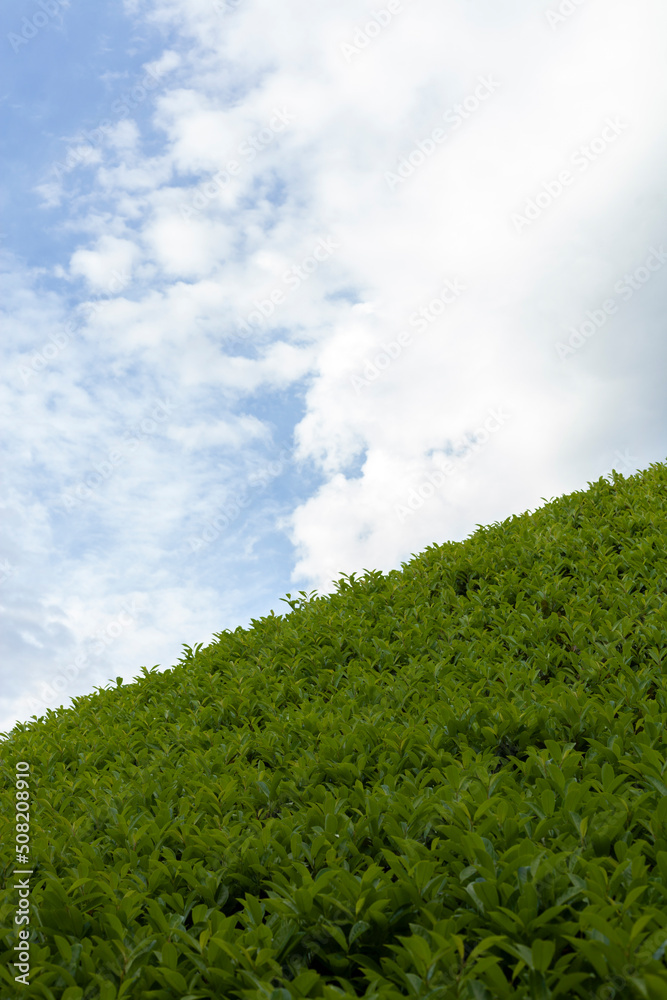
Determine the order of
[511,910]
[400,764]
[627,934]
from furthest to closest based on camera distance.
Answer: [400,764] < [511,910] < [627,934]

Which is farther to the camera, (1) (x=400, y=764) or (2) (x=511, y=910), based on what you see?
(1) (x=400, y=764)

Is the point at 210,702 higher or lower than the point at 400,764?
higher

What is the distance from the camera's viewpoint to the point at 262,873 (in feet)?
10.8

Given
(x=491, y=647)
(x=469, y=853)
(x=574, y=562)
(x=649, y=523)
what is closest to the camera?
(x=469, y=853)

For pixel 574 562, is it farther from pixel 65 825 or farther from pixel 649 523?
pixel 65 825

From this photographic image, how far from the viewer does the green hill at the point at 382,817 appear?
254cm

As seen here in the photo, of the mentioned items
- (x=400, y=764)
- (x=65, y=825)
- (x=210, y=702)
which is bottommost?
(x=400, y=764)

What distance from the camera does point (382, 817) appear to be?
3461mm

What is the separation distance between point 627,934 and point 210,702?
5.12 metres

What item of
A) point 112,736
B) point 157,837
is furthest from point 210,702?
point 157,837

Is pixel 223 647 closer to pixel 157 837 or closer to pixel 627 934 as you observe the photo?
pixel 157 837

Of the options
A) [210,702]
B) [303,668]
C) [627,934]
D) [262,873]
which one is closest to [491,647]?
[303,668]

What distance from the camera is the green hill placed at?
2537 millimetres

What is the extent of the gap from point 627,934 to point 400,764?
6.37 ft
